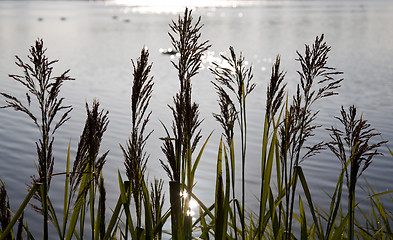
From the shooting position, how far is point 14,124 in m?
15.6

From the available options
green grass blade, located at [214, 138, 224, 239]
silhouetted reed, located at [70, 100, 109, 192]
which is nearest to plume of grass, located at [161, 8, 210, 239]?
green grass blade, located at [214, 138, 224, 239]

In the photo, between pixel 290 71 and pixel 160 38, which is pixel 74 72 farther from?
pixel 160 38

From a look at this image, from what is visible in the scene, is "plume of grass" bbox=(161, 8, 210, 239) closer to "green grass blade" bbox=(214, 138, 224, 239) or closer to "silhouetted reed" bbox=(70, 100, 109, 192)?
"green grass blade" bbox=(214, 138, 224, 239)

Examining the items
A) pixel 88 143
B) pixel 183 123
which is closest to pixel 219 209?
pixel 183 123

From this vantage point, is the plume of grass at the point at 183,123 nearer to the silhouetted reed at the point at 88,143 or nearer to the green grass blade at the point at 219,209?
the green grass blade at the point at 219,209

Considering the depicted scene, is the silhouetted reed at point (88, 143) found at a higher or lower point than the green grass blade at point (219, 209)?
higher

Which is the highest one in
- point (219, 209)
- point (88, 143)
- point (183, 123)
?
point (183, 123)

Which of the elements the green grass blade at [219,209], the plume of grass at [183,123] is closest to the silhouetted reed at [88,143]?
the plume of grass at [183,123]

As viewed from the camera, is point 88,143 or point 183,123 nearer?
point 88,143

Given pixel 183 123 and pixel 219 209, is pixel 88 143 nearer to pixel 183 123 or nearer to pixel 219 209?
pixel 183 123

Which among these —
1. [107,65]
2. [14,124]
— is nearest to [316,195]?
[14,124]

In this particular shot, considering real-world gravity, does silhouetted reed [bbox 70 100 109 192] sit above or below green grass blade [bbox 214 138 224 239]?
above

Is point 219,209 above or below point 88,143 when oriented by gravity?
below

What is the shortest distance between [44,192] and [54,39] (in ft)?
144
